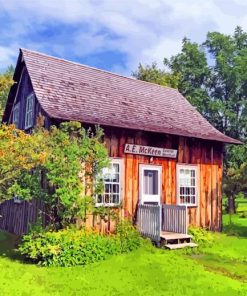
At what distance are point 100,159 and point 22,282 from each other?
4.98 metres

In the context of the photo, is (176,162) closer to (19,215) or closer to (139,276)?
(19,215)

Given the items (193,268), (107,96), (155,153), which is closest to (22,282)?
(193,268)

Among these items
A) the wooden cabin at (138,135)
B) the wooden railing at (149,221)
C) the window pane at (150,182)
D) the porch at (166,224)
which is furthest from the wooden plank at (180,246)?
the window pane at (150,182)

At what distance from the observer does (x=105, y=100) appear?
1681cm

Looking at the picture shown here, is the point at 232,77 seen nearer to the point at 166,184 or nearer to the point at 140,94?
the point at 140,94

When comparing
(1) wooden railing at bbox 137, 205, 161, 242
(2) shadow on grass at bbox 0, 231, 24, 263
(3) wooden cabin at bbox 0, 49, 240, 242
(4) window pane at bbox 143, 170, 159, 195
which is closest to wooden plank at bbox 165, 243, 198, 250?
(1) wooden railing at bbox 137, 205, 161, 242

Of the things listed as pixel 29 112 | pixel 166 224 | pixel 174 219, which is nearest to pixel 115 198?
pixel 166 224

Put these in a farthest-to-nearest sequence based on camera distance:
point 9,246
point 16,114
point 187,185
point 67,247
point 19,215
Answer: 1. point 16,114
2. point 187,185
3. point 19,215
4. point 9,246
5. point 67,247

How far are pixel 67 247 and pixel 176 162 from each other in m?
7.40

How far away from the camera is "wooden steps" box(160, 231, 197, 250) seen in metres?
13.5

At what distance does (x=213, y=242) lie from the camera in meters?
15.3

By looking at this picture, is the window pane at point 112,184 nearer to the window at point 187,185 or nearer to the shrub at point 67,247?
the shrub at point 67,247

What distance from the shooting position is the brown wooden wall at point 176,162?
1547cm

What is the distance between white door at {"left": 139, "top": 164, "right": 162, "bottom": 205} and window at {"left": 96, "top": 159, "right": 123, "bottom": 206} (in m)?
1.06
